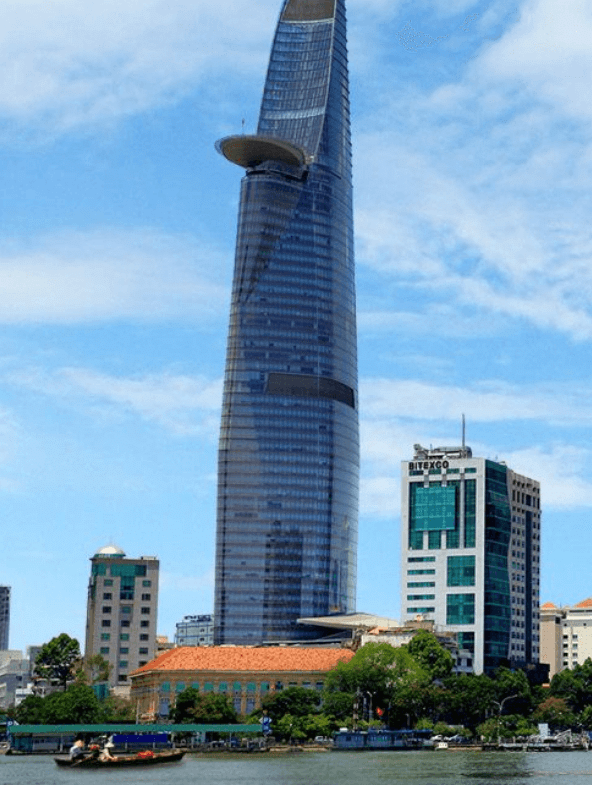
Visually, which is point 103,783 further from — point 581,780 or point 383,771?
point 581,780

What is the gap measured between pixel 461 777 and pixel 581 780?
14305 millimetres

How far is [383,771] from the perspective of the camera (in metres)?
193

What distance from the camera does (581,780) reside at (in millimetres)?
181625

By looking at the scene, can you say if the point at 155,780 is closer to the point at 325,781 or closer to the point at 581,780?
the point at 325,781

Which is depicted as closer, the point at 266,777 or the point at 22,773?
the point at 266,777

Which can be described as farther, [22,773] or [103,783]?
[22,773]

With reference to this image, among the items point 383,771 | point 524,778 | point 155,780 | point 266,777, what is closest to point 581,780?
point 524,778

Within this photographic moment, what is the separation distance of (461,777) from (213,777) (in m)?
29.3

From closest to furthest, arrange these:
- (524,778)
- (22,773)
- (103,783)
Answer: (103,783) → (524,778) → (22,773)

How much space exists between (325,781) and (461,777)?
18252 millimetres

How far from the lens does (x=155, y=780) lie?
176250 millimetres

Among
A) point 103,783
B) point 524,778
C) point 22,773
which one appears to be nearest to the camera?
point 103,783

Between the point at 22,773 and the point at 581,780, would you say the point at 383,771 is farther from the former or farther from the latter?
the point at 22,773

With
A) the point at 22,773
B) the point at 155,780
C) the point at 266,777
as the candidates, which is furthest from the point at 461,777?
the point at 22,773
